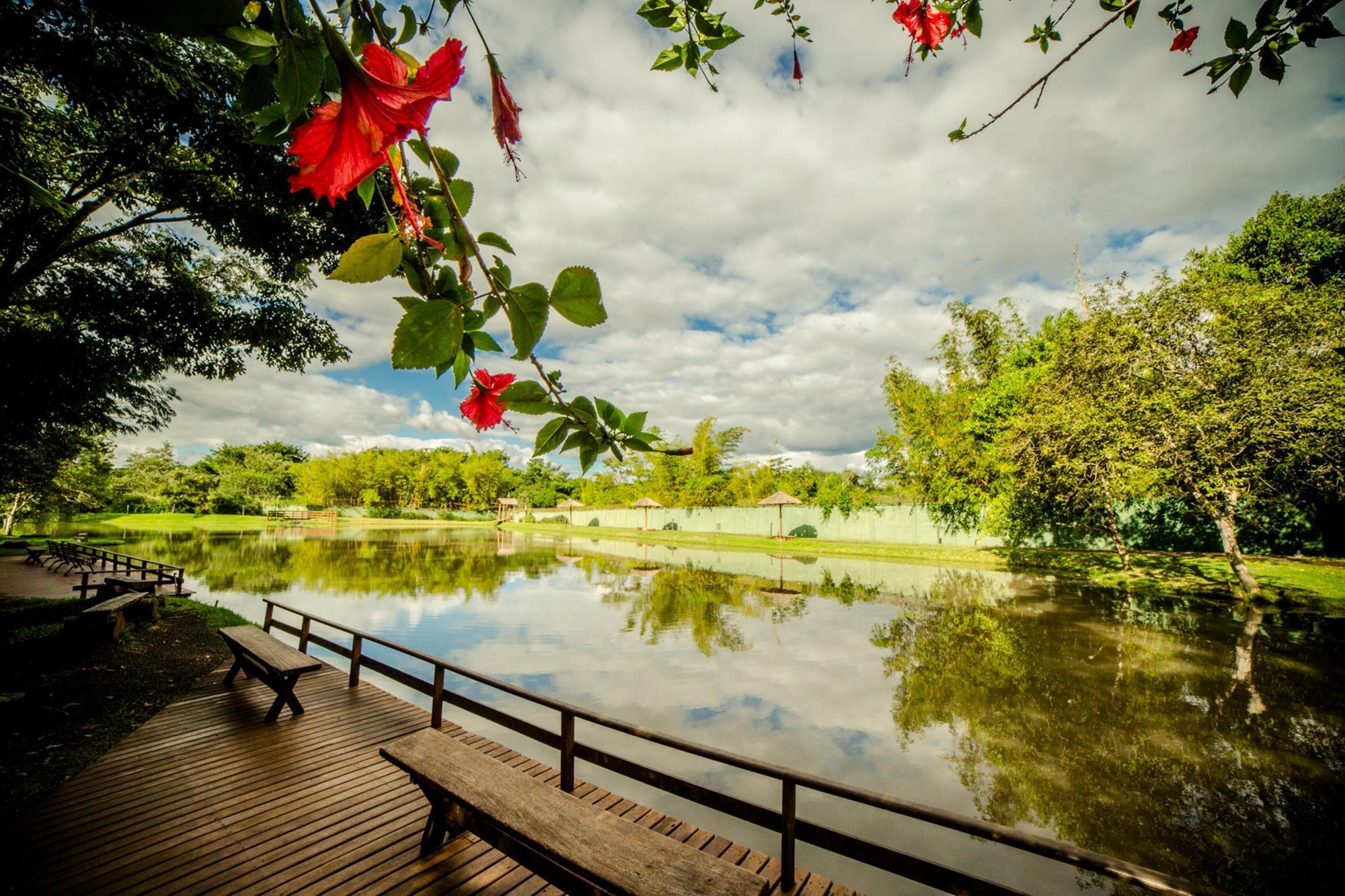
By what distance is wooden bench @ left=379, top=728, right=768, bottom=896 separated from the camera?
204 cm

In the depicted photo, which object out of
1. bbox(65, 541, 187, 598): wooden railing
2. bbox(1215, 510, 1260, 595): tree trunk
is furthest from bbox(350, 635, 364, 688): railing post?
bbox(1215, 510, 1260, 595): tree trunk

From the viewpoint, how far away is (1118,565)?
14.9 meters

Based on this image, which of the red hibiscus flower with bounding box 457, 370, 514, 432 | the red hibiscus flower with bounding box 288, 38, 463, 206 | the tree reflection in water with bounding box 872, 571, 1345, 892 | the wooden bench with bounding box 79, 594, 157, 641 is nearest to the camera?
the red hibiscus flower with bounding box 288, 38, 463, 206

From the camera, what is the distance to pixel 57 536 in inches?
1014

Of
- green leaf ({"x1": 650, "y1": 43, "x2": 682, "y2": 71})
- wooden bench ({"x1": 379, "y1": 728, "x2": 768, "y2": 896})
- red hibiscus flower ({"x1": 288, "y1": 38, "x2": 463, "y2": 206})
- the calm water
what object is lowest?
the calm water

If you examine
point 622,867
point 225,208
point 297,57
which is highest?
point 225,208

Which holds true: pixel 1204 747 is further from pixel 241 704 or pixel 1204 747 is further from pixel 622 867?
pixel 241 704

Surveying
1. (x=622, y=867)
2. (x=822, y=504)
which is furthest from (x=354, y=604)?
(x=822, y=504)

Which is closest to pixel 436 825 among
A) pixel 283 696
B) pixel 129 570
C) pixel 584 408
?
pixel 283 696

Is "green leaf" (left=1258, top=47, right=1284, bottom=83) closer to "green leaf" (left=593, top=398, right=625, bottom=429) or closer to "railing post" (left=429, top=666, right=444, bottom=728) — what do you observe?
"green leaf" (left=593, top=398, right=625, bottom=429)

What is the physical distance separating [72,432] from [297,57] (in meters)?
18.0

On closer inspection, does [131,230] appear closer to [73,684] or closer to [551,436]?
[73,684]

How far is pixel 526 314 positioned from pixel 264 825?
421 cm

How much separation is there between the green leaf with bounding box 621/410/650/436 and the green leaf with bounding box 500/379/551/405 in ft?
0.44
